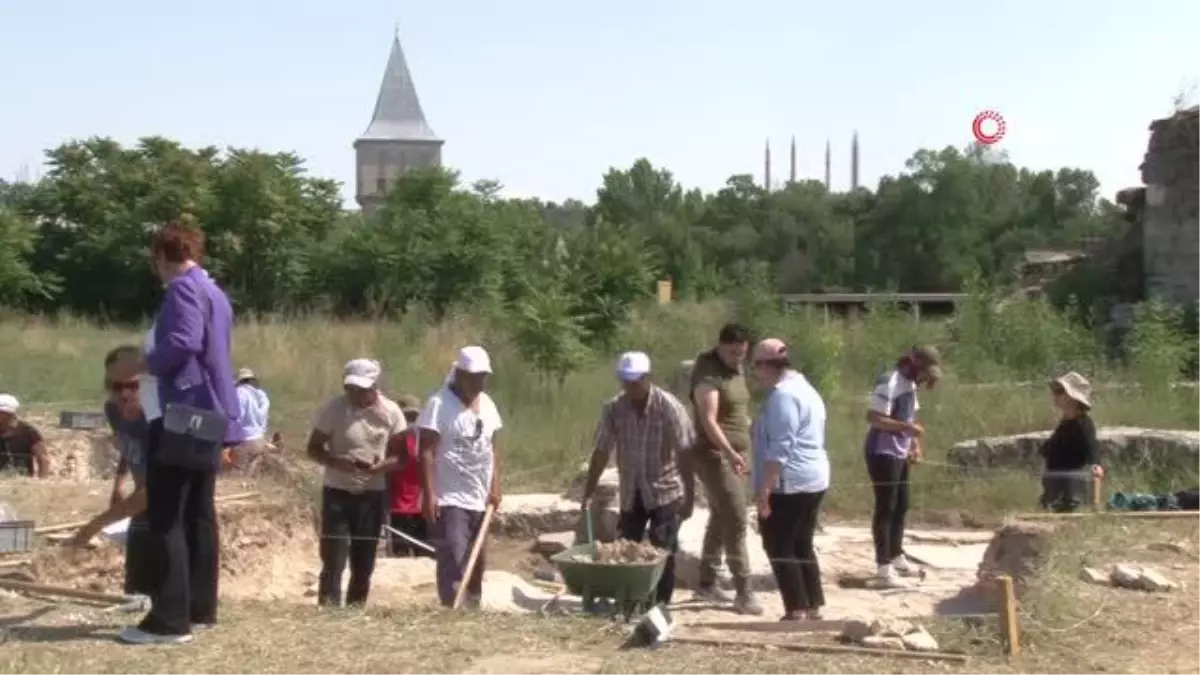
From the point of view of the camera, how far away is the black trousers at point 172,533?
237 inches

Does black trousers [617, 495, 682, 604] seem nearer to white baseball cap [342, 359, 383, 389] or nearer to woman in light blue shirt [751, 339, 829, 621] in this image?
woman in light blue shirt [751, 339, 829, 621]

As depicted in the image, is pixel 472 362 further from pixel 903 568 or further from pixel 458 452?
pixel 903 568

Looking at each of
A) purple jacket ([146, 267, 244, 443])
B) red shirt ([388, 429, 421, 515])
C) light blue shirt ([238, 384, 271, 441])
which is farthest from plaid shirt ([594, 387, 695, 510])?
light blue shirt ([238, 384, 271, 441])

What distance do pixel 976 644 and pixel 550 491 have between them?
8150 mm

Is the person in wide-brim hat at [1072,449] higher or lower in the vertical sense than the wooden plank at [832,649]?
higher

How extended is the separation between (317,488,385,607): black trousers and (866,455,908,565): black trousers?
3263 millimetres

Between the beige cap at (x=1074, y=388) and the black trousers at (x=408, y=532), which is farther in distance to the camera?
the black trousers at (x=408, y=532)

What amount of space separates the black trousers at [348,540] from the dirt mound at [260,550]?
0.75 m

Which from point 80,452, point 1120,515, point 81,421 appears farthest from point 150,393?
point 81,421

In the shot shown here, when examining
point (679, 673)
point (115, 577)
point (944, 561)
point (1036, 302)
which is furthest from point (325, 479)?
point (1036, 302)

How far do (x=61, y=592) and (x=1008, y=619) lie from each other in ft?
13.0

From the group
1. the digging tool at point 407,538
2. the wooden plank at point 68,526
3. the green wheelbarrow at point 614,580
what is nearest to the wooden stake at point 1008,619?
the green wheelbarrow at point 614,580

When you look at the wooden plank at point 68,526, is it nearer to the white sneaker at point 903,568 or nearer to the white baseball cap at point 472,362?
the white baseball cap at point 472,362

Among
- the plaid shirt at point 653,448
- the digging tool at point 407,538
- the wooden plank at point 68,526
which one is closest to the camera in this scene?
the wooden plank at point 68,526
